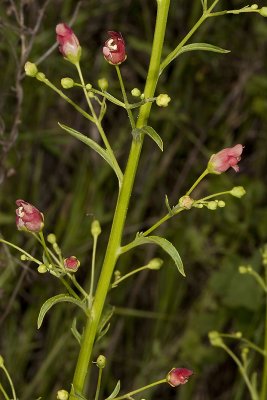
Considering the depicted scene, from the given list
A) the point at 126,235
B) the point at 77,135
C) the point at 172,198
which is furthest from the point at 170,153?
the point at 77,135

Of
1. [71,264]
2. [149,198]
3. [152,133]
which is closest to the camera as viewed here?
[152,133]

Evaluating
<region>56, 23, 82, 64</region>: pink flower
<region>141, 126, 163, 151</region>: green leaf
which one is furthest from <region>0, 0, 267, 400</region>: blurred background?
<region>141, 126, 163, 151</region>: green leaf

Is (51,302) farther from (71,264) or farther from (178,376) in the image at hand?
(178,376)

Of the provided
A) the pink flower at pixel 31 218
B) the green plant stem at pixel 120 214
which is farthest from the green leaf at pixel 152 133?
the pink flower at pixel 31 218

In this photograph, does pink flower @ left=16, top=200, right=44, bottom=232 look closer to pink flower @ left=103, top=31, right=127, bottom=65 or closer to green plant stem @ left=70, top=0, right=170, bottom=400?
green plant stem @ left=70, top=0, right=170, bottom=400

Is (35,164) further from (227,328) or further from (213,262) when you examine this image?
(227,328)

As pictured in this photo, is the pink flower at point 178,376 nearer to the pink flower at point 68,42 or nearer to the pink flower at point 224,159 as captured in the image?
the pink flower at point 224,159

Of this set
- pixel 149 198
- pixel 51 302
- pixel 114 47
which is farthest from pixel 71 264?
pixel 149 198
